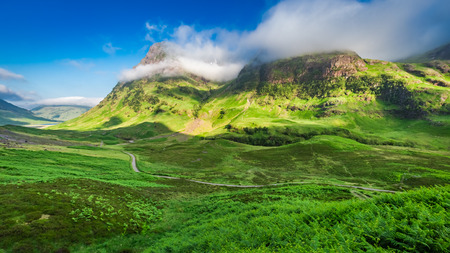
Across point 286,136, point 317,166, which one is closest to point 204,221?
point 317,166

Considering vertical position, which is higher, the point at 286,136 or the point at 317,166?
the point at 286,136

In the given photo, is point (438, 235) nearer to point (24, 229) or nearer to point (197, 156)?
point (24, 229)

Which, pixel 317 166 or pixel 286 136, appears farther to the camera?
pixel 286 136

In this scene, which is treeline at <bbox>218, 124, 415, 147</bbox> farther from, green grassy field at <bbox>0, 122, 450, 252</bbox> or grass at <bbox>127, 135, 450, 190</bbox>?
green grassy field at <bbox>0, 122, 450, 252</bbox>

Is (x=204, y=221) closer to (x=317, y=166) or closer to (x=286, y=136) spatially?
(x=317, y=166)

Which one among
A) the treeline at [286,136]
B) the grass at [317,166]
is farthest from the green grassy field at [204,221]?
the treeline at [286,136]

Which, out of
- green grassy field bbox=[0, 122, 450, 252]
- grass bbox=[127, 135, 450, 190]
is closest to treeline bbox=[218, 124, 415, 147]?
grass bbox=[127, 135, 450, 190]

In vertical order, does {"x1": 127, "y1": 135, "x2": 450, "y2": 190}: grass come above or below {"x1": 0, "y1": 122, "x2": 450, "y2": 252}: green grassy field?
below

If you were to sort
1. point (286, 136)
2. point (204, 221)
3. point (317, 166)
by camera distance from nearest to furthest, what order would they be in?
point (204, 221) → point (317, 166) → point (286, 136)

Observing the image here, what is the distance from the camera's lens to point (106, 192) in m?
26.9

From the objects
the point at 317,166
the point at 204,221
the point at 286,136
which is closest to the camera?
the point at 204,221

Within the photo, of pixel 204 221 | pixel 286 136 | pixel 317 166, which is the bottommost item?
pixel 317 166

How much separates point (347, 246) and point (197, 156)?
320 ft

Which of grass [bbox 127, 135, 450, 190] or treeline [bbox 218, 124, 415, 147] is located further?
treeline [bbox 218, 124, 415, 147]
